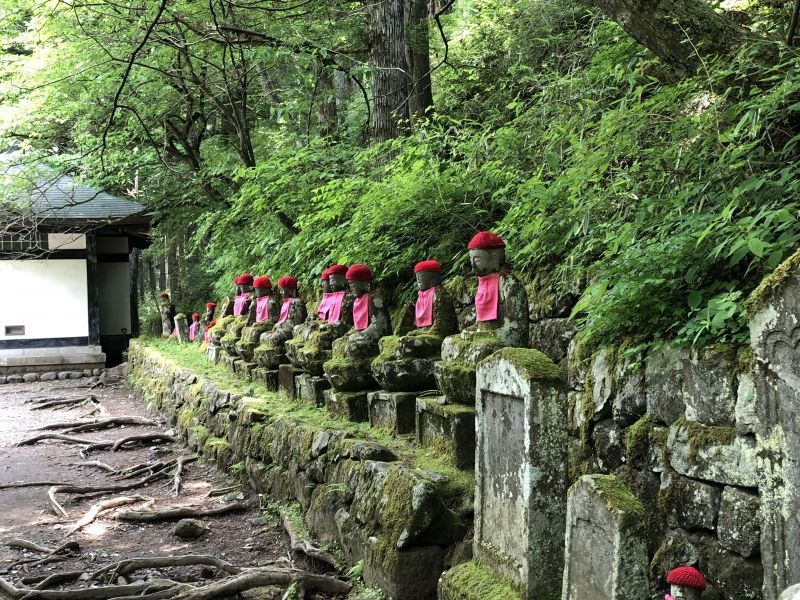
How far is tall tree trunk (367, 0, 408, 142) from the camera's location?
30.3 feet

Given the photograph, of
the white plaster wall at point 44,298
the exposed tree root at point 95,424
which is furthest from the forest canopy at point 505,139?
the white plaster wall at point 44,298

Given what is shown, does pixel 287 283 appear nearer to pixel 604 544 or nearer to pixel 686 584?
pixel 604 544

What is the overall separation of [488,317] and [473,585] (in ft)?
5.66

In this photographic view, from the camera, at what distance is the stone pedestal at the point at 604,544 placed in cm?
266

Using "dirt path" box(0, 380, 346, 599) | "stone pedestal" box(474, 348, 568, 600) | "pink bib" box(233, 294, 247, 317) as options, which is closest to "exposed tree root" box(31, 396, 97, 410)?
"dirt path" box(0, 380, 346, 599)

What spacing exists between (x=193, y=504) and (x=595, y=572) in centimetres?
544

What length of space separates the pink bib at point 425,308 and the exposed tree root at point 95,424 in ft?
25.8

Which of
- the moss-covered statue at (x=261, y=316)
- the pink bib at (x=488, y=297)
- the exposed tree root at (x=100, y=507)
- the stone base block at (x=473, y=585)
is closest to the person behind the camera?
the stone base block at (x=473, y=585)

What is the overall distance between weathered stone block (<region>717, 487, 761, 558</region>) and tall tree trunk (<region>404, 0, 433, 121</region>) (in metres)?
6.96

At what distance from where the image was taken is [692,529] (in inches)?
124

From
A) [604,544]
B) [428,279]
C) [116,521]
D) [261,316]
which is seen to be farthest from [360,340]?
[261,316]

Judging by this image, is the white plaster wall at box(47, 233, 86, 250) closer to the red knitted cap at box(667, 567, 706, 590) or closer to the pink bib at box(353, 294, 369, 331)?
the pink bib at box(353, 294, 369, 331)

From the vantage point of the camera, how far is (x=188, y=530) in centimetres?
638

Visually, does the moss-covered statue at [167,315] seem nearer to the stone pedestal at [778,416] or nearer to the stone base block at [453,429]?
the stone base block at [453,429]
